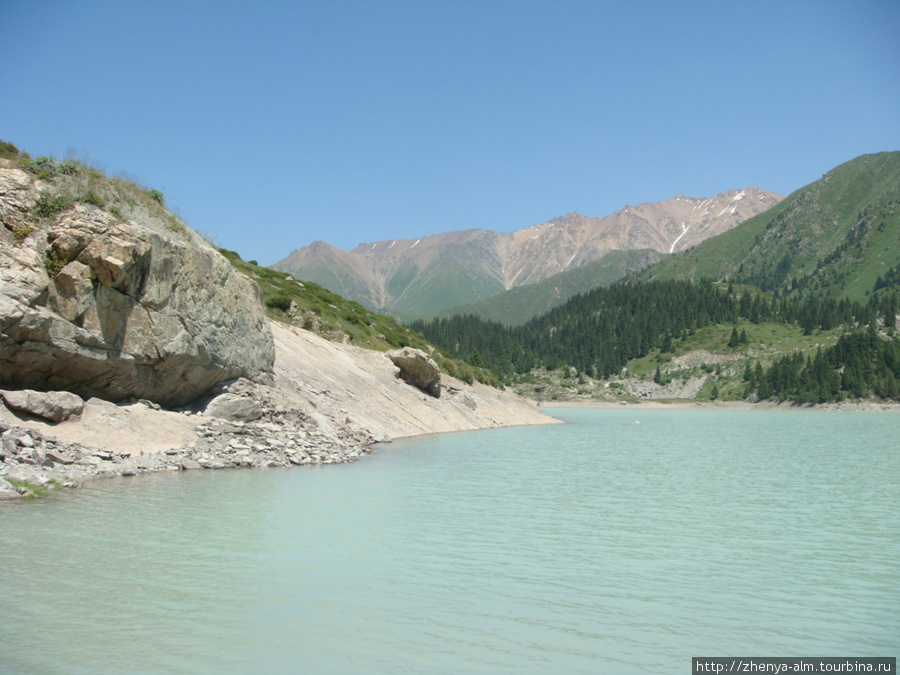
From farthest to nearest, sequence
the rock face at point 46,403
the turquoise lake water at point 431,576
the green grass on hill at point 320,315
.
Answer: the green grass on hill at point 320,315 < the rock face at point 46,403 < the turquoise lake water at point 431,576

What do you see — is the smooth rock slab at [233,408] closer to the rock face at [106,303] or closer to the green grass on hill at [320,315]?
the rock face at [106,303]

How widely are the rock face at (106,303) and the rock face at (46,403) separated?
1094mm

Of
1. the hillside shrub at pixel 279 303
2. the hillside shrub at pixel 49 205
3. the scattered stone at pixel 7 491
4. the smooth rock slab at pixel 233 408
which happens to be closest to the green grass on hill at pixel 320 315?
the hillside shrub at pixel 279 303

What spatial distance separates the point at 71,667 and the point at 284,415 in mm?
21565

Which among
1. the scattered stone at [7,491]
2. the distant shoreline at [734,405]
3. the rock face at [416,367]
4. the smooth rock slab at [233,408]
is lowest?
the distant shoreline at [734,405]

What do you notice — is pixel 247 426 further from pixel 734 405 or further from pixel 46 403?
pixel 734 405

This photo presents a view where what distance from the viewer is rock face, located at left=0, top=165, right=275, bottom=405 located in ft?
64.9

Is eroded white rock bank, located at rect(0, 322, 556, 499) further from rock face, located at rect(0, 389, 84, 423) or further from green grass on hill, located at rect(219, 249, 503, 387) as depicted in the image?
green grass on hill, located at rect(219, 249, 503, 387)

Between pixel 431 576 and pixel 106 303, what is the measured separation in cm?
1690

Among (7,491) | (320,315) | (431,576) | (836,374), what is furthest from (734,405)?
(7,491)

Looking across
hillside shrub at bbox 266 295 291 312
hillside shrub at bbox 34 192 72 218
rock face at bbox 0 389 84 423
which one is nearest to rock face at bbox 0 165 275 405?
hillside shrub at bbox 34 192 72 218

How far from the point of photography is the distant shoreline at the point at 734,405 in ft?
440

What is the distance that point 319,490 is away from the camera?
19656mm

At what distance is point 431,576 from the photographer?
1148 cm
